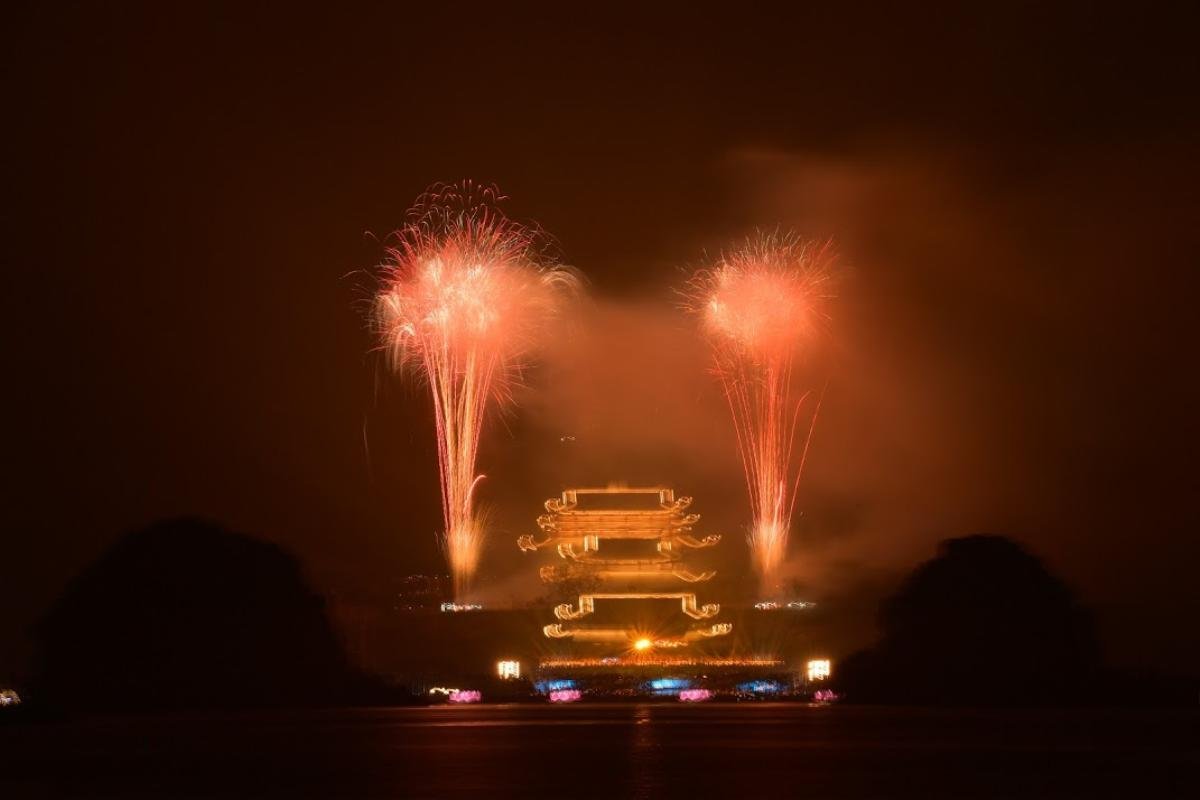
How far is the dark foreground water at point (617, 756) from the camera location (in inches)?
758

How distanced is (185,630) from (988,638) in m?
20.9

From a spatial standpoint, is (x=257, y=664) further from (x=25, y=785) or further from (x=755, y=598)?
(x=755, y=598)

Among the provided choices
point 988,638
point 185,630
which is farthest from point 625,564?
point 185,630

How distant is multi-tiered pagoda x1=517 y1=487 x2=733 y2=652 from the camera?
232 feet

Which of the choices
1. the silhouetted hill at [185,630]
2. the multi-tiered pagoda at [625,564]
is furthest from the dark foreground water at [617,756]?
the multi-tiered pagoda at [625,564]

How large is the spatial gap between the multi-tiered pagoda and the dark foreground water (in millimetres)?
Answer: 33889

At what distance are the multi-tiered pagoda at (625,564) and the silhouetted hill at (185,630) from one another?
3039cm

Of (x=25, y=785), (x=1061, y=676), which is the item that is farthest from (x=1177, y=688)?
(x=25, y=785)

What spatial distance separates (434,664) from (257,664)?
28618 mm

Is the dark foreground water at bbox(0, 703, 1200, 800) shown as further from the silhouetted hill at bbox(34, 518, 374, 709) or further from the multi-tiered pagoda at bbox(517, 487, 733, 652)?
the multi-tiered pagoda at bbox(517, 487, 733, 652)

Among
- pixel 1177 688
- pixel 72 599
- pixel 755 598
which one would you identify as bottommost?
pixel 1177 688

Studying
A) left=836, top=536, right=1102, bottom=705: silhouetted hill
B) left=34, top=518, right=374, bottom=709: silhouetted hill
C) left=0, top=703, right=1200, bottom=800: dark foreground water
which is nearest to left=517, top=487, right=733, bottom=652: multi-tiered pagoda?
left=836, top=536, right=1102, bottom=705: silhouetted hill

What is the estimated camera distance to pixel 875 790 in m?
18.9

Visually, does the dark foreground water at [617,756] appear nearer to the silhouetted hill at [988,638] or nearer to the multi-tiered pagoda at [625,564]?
the silhouetted hill at [988,638]
